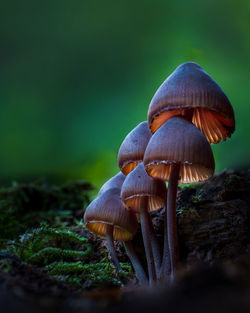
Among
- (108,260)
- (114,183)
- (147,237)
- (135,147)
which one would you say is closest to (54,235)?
(108,260)

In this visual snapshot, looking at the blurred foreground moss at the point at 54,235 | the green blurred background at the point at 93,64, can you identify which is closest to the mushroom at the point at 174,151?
the blurred foreground moss at the point at 54,235

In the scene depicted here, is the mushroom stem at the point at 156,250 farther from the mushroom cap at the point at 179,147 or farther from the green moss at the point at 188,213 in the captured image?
the mushroom cap at the point at 179,147

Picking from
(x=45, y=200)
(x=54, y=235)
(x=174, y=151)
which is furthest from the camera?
(x=45, y=200)

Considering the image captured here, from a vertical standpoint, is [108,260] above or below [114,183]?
below

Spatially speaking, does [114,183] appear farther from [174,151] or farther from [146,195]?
[174,151]

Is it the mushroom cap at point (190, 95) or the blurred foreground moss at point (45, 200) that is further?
the blurred foreground moss at point (45, 200)

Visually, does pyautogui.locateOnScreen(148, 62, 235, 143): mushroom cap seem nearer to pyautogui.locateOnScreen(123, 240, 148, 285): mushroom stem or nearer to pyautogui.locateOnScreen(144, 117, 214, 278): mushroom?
pyautogui.locateOnScreen(144, 117, 214, 278): mushroom

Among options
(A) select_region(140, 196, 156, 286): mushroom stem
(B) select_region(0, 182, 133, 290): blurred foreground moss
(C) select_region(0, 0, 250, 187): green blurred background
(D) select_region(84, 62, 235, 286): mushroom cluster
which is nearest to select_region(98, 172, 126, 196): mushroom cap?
(D) select_region(84, 62, 235, 286): mushroom cluster
